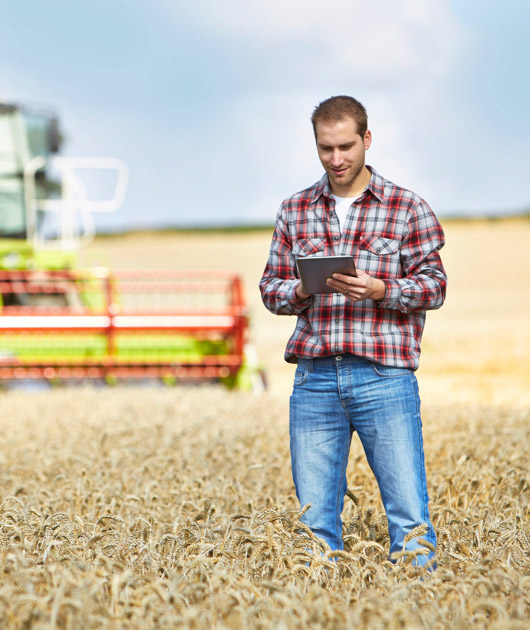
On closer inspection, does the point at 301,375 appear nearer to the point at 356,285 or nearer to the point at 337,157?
the point at 356,285

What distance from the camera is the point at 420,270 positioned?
308 centimetres

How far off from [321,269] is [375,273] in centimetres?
31

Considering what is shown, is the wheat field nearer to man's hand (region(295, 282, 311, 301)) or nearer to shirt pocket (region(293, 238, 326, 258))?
man's hand (region(295, 282, 311, 301))

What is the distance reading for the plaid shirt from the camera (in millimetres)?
3055

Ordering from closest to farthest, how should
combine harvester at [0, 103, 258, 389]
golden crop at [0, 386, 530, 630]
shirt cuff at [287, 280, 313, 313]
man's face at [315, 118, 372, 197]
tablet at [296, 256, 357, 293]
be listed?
golden crop at [0, 386, 530, 630]
tablet at [296, 256, 357, 293]
man's face at [315, 118, 372, 197]
shirt cuff at [287, 280, 313, 313]
combine harvester at [0, 103, 258, 389]

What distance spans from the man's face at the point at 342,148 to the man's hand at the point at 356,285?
1.26 feet

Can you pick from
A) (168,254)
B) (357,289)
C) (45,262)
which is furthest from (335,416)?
(168,254)

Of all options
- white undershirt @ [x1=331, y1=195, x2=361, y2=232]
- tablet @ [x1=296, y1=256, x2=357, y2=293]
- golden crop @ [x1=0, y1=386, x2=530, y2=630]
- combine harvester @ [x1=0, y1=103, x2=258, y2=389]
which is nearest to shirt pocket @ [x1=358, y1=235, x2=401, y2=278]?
white undershirt @ [x1=331, y1=195, x2=361, y2=232]

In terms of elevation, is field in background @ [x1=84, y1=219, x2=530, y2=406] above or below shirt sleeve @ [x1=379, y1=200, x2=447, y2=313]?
below

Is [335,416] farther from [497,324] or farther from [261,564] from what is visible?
[497,324]

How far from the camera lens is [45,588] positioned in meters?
2.62

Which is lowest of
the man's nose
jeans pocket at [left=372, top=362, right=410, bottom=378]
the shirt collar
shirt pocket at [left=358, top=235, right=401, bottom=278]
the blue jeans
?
the blue jeans

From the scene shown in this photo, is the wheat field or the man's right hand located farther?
the man's right hand

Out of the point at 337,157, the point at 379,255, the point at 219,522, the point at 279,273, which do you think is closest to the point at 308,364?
the point at 279,273
